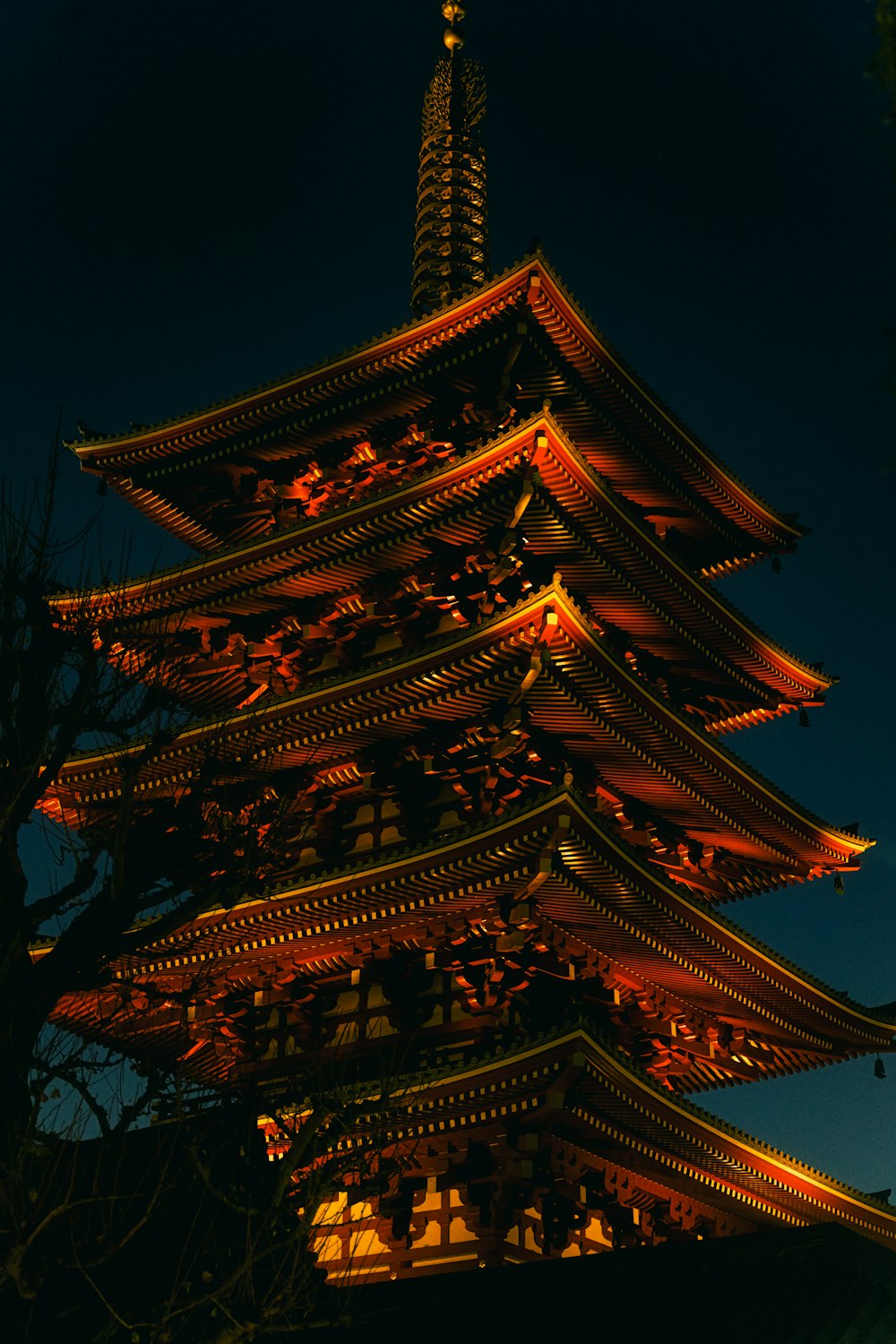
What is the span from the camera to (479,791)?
19531 millimetres

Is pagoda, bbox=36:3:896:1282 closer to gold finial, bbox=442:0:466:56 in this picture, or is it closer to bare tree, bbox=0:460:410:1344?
bare tree, bbox=0:460:410:1344

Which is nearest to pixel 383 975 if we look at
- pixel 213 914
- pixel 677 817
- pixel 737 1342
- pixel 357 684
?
pixel 213 914

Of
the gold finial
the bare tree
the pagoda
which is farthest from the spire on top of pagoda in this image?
the bare tree

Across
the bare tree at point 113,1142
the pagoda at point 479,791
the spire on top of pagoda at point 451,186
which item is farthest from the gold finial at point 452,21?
the bare tree at point 113,1142

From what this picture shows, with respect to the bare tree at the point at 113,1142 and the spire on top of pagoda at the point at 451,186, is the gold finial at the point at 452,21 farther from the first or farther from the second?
the bare tree at the point at 113,1142

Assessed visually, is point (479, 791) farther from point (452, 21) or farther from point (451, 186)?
point (452, 21)

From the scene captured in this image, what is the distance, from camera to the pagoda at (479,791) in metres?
17.3

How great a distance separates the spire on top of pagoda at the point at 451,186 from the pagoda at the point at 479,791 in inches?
228

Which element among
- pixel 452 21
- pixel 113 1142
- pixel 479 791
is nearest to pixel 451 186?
pixel 452 21

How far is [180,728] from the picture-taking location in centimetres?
1902

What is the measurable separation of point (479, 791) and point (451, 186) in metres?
16.2

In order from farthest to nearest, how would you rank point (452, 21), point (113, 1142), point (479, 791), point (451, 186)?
point (452, 21) < point (451, 186) < point (479, 791) < point (113, 1142)

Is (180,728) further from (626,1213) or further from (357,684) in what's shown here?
(626,1213)

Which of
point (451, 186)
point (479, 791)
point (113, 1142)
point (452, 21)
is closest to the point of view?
point (113, 1142)
